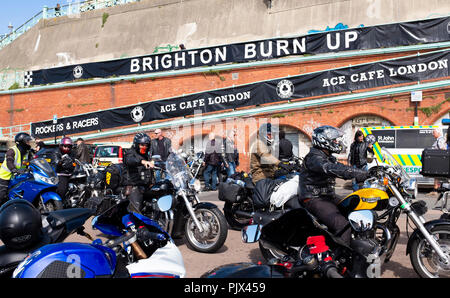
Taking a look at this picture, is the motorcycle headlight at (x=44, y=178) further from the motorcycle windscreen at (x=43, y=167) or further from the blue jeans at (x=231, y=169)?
the blue jeans at (x=231, y=169)

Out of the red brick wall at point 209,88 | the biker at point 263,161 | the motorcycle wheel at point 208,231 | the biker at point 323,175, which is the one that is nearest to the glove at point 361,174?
the biker at point 323,175

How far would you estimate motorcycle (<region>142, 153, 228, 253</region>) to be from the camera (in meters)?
5.61

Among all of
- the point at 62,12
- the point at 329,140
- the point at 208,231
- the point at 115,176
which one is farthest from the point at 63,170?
the point at 62,12

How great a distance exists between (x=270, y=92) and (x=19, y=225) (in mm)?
16492

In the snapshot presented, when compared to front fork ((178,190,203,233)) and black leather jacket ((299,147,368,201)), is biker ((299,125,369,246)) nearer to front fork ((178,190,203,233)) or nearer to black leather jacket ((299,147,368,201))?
black leather jacket ((299,147,368,201))

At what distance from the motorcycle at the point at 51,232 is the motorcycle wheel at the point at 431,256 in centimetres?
342

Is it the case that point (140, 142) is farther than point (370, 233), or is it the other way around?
point (140, 142)

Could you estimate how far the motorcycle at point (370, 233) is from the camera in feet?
11.1

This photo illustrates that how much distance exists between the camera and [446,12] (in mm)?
21438

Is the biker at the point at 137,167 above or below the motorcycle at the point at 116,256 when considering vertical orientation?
above

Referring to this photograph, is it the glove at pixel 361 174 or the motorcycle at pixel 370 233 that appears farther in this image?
the glove at pixel 361 174

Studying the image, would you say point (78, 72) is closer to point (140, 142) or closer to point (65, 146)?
point (65, 146)

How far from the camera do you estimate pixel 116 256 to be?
3008 mm
